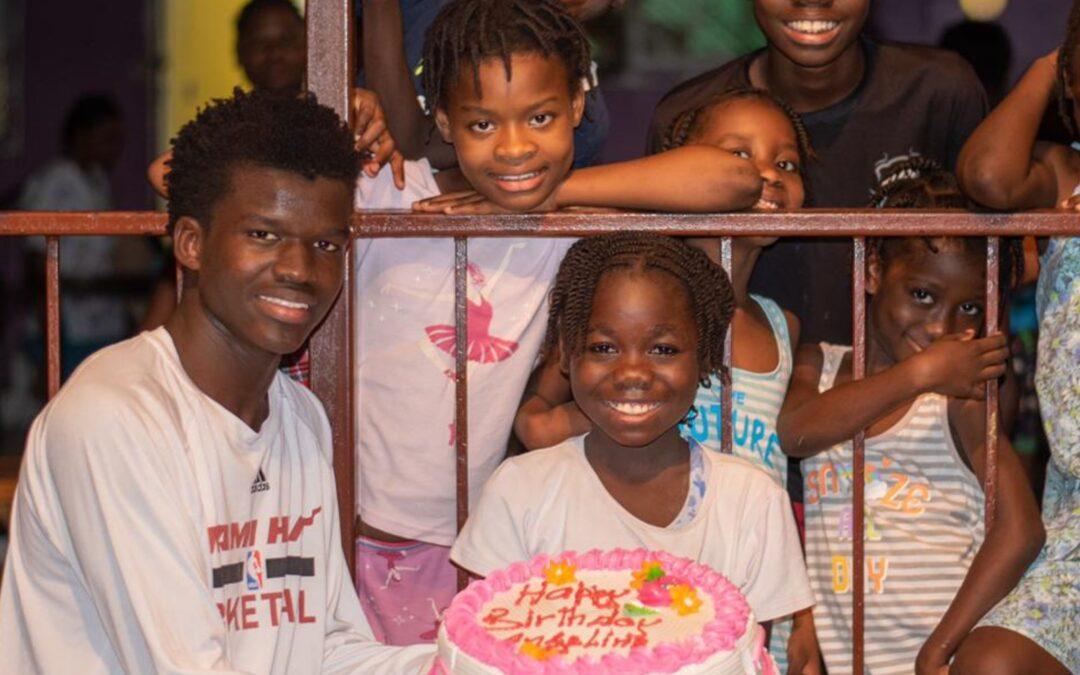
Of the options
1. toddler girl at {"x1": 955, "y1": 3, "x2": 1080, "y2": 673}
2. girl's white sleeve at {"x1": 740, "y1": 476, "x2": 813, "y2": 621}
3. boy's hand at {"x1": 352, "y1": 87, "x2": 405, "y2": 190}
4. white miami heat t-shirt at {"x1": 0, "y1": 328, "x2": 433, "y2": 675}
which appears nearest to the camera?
white miami heat t-shirt at {"x1": 0, "y1": 328, "x2": 433, "y2": 675}

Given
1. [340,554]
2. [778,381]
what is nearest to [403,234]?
[340,554]

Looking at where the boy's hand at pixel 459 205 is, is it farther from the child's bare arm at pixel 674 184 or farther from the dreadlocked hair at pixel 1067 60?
the dreadlocked hair at pixel 1067 60

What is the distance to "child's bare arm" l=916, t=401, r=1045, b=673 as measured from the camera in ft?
11.9

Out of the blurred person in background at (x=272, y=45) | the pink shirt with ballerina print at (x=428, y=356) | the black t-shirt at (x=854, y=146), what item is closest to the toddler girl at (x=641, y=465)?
the pink shirt with ballerina print at (x=428, y=356)

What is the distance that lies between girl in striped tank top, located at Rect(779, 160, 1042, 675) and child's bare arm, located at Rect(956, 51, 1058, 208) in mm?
286

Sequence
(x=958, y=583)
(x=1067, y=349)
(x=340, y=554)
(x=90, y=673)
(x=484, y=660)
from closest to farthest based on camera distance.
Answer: (x=484, y=660) < (x=90, y=673) < (x=340, y=554) < (x=1067, y=349) < (x=958, y=583)

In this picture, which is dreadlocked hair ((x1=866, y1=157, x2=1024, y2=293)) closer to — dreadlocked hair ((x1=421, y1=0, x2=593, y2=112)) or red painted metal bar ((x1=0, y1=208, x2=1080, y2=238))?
red painted metal bar ((x1=0, y1=208, x2=1080, y2=238))

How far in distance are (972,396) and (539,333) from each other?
967 mm

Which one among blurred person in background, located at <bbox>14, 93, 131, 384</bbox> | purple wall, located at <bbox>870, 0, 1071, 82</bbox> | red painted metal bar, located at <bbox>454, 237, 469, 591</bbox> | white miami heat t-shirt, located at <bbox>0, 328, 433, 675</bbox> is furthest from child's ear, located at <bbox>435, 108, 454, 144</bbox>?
purple wall, located at <bbox>870, 0, 1071, 82</bbox>

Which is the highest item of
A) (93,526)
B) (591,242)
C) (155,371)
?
(591,242)

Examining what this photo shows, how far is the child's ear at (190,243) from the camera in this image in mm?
3209

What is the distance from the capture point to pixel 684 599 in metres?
2.96

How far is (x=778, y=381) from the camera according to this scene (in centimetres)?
388

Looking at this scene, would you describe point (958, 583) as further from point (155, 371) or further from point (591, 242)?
point (155, 371)
